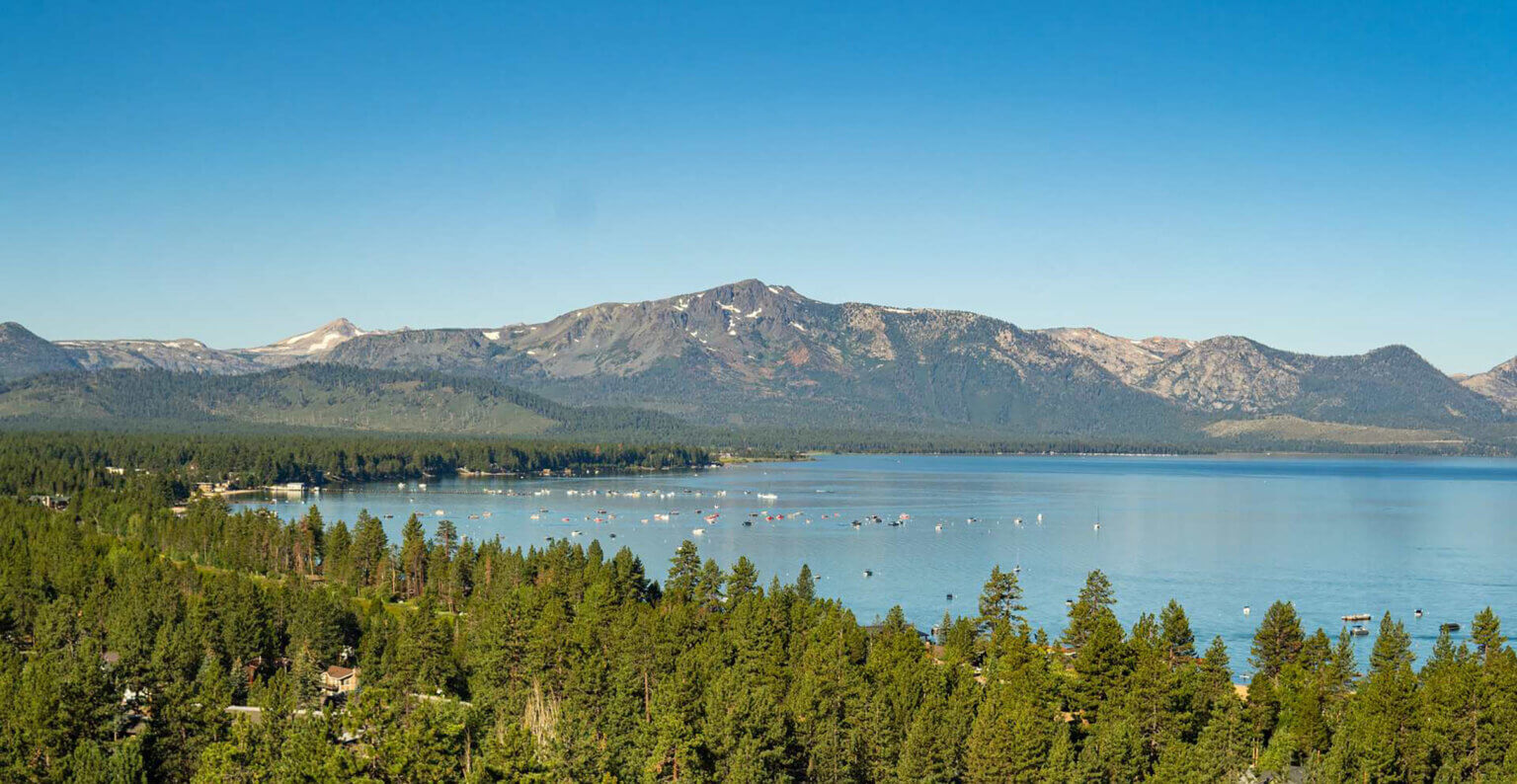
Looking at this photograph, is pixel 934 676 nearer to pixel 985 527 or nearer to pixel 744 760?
pixel 744 760

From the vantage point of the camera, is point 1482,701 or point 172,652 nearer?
point 1482,701

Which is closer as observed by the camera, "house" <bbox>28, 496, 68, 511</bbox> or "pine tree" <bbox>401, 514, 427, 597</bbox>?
"pine tree" <bbox>401, 514, 427, 597</bbox>

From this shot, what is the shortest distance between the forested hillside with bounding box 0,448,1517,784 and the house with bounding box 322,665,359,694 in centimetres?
40

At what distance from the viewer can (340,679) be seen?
64.5 m

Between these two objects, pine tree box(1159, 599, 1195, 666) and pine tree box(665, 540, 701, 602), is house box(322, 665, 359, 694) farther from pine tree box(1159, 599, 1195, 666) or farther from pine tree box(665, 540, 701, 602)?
pine tree box(1159, 599, 1195, 666)

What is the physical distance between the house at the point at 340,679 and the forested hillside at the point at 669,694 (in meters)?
0.40

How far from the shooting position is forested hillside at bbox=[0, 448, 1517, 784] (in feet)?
143

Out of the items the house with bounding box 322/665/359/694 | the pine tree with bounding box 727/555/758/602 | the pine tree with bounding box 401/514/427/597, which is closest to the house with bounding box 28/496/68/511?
the pine tree with bounding box 401/514/427/597

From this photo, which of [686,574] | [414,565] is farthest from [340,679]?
[414,565]

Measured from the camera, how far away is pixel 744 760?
45469mm

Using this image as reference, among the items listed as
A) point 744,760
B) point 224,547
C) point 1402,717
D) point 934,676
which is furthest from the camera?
point 224,547

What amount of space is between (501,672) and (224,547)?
52.6m

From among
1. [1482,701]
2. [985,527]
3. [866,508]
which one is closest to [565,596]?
[1482,701]

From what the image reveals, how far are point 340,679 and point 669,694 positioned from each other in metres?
23.4
